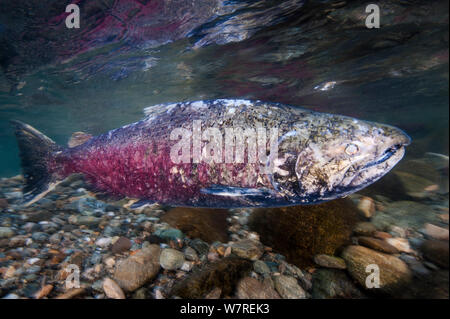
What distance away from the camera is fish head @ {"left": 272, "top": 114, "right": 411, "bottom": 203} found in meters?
1.79

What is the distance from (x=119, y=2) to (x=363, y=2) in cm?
689

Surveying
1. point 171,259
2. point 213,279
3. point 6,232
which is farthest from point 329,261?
point 6,232

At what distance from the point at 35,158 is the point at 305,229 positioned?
15.6 ft

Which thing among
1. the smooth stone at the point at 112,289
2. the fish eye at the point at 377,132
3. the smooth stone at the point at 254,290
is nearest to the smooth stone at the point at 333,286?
the smooth stone at the point at 254,290

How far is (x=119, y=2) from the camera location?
529cm

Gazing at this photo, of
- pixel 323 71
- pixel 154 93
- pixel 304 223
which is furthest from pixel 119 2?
pixel 323 71

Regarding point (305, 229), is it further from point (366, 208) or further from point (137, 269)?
point (137, 269)

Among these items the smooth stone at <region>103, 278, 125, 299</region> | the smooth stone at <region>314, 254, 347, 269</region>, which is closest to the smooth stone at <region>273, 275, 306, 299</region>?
the smooth stone at <region>314, 254, 347, 269</region>

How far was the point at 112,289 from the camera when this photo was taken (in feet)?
6.45

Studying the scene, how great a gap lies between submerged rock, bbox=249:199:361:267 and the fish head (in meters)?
1.17

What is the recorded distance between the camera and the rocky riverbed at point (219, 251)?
2.08 metres

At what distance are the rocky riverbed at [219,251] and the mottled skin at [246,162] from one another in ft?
A: 2.31

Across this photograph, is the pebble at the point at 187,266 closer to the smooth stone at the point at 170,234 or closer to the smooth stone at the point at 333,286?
the smooth stone at the point at 170,234

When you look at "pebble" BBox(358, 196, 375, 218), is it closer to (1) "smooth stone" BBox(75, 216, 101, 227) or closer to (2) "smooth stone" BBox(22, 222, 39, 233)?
(1) "smooth stone" BBox(75, 216, 101, 227)
